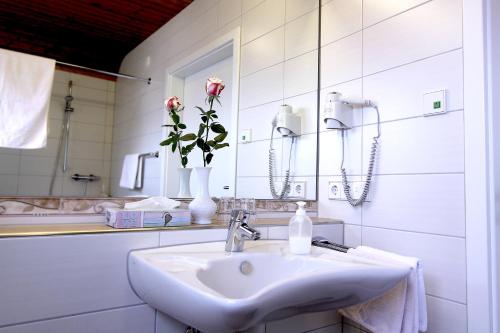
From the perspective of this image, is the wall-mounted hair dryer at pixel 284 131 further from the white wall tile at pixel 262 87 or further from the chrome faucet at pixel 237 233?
the chrome faucet at pixel 237 233

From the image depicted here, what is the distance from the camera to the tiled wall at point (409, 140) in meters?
A: 1.16

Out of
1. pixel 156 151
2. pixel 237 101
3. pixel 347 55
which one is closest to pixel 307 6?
pixel 347 55

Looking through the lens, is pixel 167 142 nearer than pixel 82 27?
No

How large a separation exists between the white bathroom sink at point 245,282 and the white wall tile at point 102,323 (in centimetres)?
8

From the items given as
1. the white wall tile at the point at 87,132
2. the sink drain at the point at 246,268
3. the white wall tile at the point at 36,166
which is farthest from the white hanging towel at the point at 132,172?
the sink drain at the point at 246,268

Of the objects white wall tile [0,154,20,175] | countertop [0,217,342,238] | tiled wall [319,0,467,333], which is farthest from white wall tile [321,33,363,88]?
white wall tile [0,154,20,175]

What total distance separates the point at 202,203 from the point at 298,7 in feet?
3.93

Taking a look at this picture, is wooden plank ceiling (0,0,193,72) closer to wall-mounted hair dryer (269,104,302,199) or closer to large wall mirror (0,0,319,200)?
large wall mirror (0,0,319,200)

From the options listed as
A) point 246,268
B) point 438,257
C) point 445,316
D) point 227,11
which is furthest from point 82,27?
point 445,316

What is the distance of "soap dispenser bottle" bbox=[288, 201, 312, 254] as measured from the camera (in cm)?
113

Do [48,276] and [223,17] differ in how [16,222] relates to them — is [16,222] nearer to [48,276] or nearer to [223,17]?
[48,276]

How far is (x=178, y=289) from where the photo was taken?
751 millimetres

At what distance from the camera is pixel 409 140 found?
129cm

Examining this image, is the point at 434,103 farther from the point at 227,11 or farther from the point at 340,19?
the point at 227,11
